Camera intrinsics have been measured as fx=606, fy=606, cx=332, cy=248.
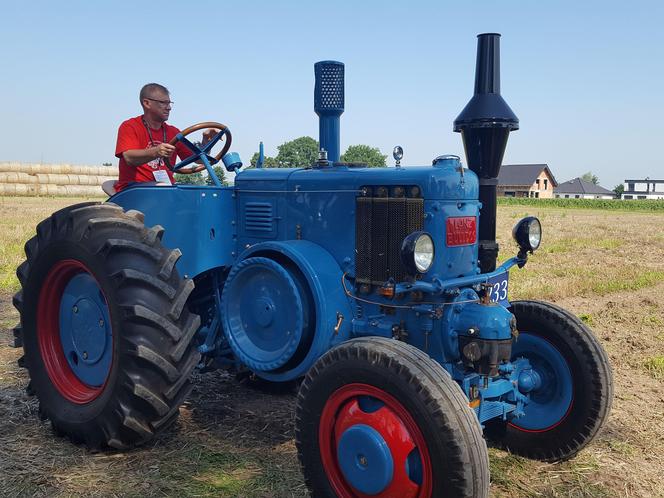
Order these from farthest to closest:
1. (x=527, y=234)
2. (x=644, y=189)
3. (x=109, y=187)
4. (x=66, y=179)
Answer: (x=644, y=189), (x=66, y=179), (x=109, y=187), (x=527, y=234)

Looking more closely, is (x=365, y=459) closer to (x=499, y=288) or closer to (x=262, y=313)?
(x=262, y=313)

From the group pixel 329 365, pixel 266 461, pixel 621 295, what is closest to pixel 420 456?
pixel 329 365

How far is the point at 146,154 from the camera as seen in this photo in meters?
4.17

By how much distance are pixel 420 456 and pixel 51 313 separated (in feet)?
8.71

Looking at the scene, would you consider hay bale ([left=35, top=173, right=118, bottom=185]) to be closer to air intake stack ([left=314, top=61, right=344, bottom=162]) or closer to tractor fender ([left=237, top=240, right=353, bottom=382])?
air intake stack ([left=314, top=61, right=344, bottom=162])

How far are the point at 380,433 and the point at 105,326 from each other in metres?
1.91

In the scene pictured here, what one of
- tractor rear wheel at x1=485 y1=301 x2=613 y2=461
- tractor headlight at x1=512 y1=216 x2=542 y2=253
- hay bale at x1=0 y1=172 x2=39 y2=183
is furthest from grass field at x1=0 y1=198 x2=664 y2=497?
hay bale at x1=0 y1=172 x2=39 y2=183

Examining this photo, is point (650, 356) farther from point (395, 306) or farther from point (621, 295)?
point (395, 306)

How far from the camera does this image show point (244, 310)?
12.4ft

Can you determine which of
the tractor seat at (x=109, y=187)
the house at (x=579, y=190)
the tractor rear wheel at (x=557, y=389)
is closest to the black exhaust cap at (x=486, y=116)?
the tractor rear wheel at (x=557, y=389)

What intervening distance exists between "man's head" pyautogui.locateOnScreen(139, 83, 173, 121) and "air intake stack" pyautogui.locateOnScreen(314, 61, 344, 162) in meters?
1.24

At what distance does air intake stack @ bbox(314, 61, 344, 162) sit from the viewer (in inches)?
163

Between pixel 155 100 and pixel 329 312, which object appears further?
pixel 155 100

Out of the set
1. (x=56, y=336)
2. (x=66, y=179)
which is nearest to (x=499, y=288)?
(x=56, y=336)
